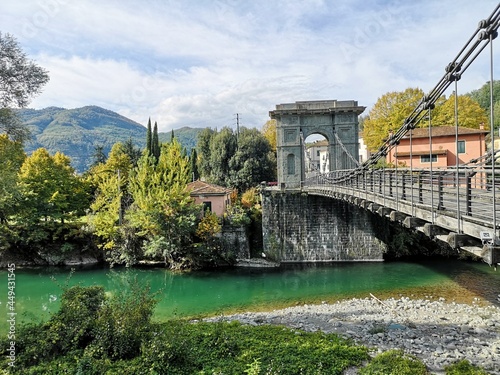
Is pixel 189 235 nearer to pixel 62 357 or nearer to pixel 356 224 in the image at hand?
pixel 356 224

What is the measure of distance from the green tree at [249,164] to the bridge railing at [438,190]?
9.48 m

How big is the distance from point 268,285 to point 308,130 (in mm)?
10219

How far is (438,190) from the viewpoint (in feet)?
20.9

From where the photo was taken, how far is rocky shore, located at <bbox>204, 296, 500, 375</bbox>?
22.8 ft

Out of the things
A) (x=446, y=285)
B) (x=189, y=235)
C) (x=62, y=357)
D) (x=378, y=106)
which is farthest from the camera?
(x=378, y=106)

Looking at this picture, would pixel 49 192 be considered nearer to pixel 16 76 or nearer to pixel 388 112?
pixel 16 76

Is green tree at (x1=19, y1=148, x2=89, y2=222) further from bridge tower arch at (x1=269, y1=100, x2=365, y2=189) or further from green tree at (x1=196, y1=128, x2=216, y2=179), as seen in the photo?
bridge tower arch at (x1=269, y1=100, x2=365, y2=189)

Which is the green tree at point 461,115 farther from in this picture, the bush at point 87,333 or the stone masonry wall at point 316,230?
the bush at point 87,333

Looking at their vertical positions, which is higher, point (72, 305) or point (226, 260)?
point (72, 305)

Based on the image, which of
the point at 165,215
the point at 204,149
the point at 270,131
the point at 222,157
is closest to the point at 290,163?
the point at 222,157

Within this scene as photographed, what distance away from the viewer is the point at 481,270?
14734 mm

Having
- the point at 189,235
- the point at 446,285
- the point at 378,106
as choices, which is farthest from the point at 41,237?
the point at 378,106

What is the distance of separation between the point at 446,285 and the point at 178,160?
13.0 metres

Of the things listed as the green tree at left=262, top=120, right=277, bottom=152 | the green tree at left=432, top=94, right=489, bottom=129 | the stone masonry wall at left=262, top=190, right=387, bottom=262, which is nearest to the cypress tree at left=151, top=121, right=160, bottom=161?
the green tree at left=262, top=120, right=277, bottom=152
